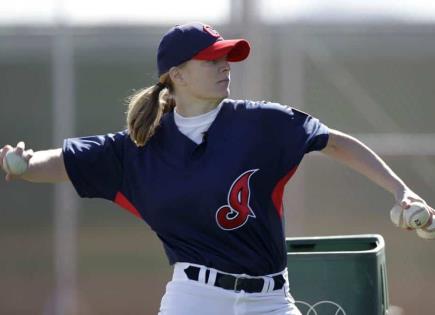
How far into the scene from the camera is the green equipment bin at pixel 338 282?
459cm

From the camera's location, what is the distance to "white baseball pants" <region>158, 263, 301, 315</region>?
3697mm

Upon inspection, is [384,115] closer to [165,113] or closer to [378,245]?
[378,245]

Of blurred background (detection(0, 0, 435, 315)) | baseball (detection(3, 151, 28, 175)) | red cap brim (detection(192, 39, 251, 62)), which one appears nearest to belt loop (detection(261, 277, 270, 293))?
red cap brim (detection(192, 39, 251, 62))

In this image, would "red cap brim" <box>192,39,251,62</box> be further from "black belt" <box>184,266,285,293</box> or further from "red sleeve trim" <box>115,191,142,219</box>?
"black belt" <box>184,266,285,293</box>

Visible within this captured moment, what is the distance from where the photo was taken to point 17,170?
3.69 m

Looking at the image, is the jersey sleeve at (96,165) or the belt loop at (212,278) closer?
the belt loop at (212,278)

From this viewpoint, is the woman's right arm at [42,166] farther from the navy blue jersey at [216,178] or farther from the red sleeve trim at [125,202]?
the red sleeve trim at [125,202]

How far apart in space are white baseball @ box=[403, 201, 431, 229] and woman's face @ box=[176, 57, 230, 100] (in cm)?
75

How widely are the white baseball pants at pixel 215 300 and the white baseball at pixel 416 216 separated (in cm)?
52

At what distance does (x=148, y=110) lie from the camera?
397 centimetres

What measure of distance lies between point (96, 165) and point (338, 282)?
126 cm

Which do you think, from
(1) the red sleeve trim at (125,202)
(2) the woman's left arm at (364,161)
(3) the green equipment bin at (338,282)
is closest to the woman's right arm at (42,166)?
(1) the red sleeve trim at (125,202)

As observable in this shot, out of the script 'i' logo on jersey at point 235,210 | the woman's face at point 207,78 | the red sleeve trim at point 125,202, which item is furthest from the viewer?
the red sleeve trim at point 125,202

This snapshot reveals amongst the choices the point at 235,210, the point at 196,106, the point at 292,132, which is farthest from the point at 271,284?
the point at 196,106
